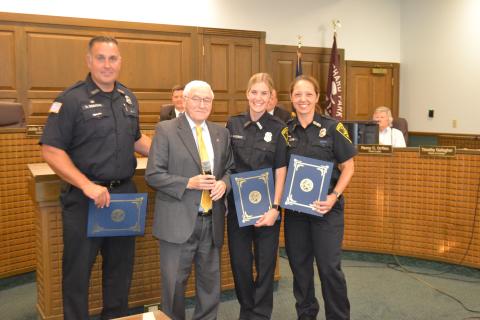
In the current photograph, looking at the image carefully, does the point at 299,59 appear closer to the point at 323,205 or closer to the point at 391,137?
the point at 391,137

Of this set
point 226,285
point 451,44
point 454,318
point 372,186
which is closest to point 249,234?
point 226,285

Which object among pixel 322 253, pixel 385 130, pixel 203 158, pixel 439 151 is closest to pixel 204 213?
pixel 203 158

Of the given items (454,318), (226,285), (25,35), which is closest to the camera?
(454,318)

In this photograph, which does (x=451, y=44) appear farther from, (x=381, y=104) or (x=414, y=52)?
(x=381, y=104)

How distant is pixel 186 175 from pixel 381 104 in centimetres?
673

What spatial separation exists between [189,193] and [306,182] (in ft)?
2.15

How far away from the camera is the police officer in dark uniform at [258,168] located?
2531 millimetres

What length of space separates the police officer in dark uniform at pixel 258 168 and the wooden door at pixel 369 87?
19.0ft

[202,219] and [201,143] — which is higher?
[201,143]

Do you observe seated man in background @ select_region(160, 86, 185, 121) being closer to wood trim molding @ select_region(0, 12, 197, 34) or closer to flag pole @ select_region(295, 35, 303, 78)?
wood trim molding @ select_region(0, 12, 197, 34)

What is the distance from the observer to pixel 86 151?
7.26ft

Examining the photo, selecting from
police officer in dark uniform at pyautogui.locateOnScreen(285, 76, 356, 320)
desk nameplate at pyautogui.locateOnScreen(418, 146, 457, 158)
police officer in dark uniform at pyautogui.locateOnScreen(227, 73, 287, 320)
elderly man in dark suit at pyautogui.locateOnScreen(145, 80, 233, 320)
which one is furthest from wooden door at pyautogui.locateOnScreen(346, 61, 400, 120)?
elderly man in dark suit at pyautogui.locateOnScreen(145, 80, 233, 320)

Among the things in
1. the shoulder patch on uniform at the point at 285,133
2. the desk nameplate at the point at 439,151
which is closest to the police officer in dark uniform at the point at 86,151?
the shoulder patch on uniform at the point at 285,133

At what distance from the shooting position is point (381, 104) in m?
8.31
